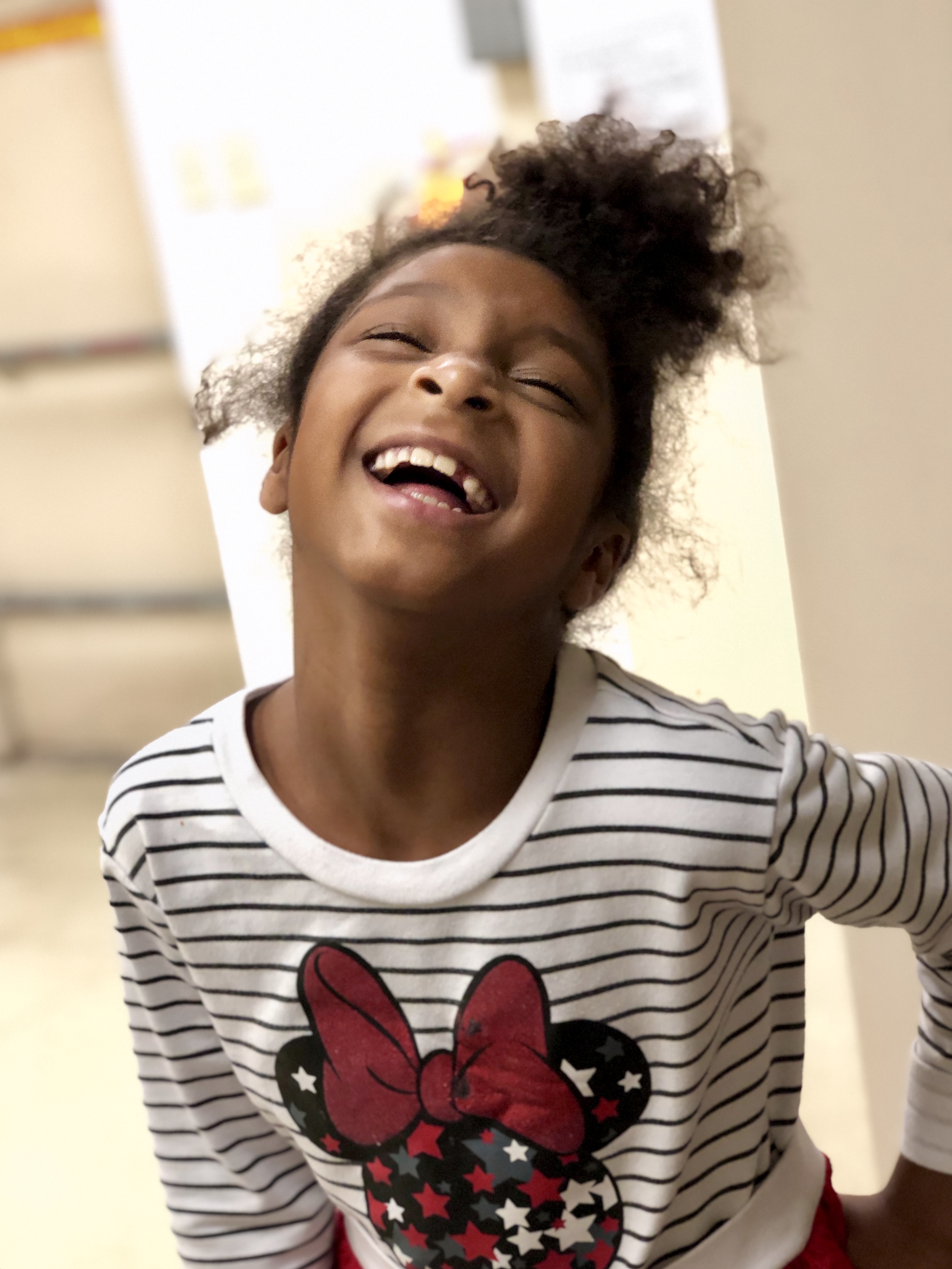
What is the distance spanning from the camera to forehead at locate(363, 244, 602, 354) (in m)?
0.63

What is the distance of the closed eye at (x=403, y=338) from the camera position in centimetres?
63

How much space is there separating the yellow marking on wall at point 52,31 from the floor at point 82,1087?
4.35 feet

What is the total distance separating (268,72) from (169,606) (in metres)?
1.00

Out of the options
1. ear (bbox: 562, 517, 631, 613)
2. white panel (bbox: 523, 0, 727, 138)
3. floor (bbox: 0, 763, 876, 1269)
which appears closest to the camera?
ear (bbox: 562, 517, 631, 613)

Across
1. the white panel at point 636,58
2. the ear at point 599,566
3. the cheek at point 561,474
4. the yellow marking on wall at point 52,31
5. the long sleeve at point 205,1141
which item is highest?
the yellow marking on wall at point 52,31

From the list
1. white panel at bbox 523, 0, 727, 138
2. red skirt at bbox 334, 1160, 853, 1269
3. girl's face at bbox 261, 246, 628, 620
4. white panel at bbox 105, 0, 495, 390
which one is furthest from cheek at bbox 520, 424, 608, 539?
white panel at bbox 105, 0, 495, 390

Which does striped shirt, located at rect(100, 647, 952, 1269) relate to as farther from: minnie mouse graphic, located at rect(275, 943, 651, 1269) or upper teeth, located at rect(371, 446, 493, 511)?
upper teeth, located at rect(371, 446, 493, 511)

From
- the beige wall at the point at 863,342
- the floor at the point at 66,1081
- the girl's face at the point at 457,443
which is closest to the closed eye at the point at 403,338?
the girl's face at the point at 457,443

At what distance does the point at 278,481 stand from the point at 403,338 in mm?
108

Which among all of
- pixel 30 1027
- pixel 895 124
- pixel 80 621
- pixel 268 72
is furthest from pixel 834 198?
pixel 80 621

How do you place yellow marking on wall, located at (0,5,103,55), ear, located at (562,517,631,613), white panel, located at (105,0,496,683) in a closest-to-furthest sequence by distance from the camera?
ear, located at (562,517,631,613) → white panel, located at (105,0,496,683) → yellow marking on wall, located at (0,5,103,55)

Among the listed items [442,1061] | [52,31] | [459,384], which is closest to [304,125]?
[52,31]

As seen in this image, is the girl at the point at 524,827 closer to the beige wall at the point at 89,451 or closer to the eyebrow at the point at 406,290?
the eyebrow at the point at 406,290

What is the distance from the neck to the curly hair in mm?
104
